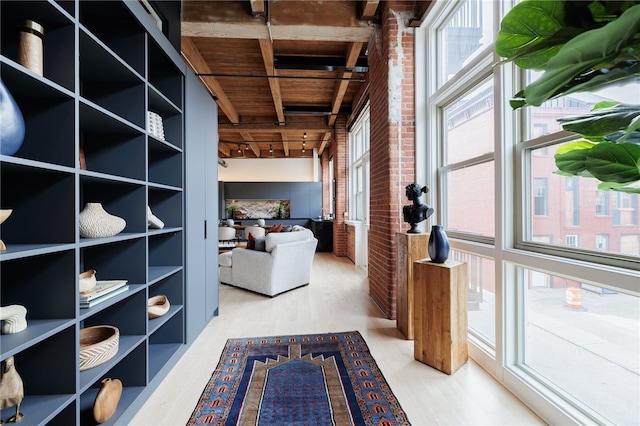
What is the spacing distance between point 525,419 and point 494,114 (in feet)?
6.19

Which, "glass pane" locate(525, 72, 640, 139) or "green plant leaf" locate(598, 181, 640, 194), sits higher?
"glass pane" locate(525, 72, 640, 139)

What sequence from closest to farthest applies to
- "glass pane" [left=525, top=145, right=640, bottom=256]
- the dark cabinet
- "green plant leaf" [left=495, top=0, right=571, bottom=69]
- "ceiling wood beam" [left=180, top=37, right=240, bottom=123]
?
"green plant leaf" [left=495, top=0, right=571, bottom=69] → "glass pane" [left=525, top=145, right=640, bottom=256] → "ceiling wood beam" [left=180, top=37, right=240, bottom=123] → the dark cabinet

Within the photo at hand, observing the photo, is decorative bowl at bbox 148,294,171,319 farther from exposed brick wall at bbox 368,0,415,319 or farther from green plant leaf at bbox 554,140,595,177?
→ green plant leaf at bbox 554,140,595,177

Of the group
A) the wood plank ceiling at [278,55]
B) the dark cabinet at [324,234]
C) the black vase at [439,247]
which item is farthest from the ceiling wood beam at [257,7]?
the dark cabinet at [324,234]

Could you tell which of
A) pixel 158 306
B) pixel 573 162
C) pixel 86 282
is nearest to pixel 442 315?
pixel 573 162

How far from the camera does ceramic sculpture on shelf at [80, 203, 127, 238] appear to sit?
157 centimetres

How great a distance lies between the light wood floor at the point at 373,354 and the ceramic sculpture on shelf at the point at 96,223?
108 cm

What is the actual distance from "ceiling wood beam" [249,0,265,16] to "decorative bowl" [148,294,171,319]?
2956mm

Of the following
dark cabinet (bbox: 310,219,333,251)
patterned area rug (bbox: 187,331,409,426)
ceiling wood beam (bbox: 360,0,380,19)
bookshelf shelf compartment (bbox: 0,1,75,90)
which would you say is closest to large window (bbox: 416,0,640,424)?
ceiling wood beam (bbox: 360,0,380,19)

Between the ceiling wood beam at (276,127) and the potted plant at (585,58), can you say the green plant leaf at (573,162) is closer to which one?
the potted plant at (585,58)

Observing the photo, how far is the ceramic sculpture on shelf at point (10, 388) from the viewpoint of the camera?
3.84ft

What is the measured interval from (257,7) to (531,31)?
3265 mm

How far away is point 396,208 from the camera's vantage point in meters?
3.11

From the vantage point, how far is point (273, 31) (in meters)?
3.33
